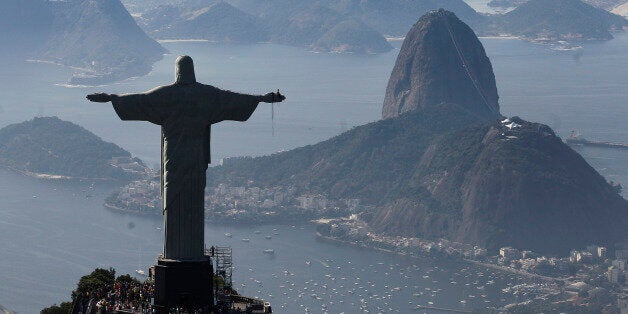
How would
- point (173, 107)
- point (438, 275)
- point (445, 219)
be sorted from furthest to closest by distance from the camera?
point (445, 219)
point (438, 275)
point (173, 107)

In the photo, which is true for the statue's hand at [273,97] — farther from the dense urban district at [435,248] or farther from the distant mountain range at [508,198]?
the distant mountain range at [508,198]

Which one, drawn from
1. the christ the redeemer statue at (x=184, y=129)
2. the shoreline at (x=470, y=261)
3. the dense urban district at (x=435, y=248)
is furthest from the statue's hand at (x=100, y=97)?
the shoreline at (x=470, y=261)

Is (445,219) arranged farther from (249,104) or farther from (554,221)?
(249,104)

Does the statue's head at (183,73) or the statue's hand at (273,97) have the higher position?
the statue's head at (183,73)

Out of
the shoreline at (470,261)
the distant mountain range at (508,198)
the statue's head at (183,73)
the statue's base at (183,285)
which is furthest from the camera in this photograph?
the distant mountain range at (508,198)

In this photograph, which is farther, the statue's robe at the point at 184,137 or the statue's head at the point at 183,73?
the statue's head at the point at 183,73

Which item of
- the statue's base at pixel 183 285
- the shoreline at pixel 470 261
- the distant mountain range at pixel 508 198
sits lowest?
the statue's base at pixel 183 285

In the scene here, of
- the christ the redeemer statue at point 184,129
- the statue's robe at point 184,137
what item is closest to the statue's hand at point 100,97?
the christ the redeemer statue at point 184,129

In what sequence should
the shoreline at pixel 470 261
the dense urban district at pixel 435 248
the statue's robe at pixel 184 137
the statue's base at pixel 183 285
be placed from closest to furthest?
the statue's base at pixel 183 285 < the statue's robe at pixel 184 137 < the dense urban district at pixel 435 248 < the shoreline at pixel 470 261

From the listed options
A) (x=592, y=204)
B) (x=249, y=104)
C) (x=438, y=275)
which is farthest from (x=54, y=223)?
(x=249, y=104)
